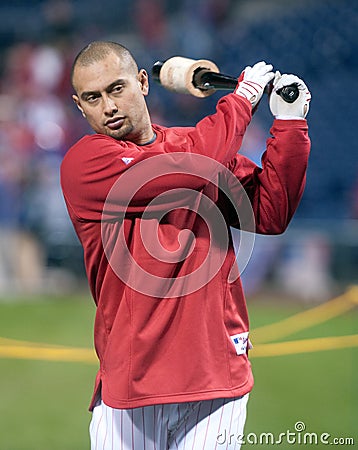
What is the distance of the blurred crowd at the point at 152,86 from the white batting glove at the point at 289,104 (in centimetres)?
471

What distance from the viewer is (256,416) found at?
4.38 metres

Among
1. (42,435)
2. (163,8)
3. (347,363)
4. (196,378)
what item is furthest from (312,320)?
(163,8)

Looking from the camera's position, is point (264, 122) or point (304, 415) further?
point (264, 122)

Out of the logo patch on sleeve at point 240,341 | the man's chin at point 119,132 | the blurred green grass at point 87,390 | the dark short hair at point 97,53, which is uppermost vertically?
the dark short hair at point 97,53

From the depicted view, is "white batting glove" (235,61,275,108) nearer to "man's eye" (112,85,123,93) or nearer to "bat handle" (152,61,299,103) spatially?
"bat handle" (152,61,299,103)

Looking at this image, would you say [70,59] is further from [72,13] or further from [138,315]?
[138,315]

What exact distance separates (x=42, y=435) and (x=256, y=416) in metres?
1.17

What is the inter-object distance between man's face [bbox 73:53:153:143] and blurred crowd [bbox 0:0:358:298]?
473 centimetres

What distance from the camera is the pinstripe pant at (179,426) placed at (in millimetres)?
2363

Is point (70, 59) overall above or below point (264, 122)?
above

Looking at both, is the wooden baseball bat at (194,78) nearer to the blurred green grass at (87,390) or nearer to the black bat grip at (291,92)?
the black bat grip at (291,92)

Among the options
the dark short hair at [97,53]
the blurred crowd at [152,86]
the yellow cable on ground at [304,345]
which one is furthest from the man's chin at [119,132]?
the blurred crowd at [152,86]

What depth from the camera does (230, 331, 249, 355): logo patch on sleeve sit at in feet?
7.94
